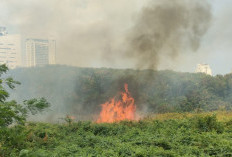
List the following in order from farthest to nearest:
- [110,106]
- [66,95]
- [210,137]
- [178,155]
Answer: [66,95], [110,106], [210,137], [178,155]

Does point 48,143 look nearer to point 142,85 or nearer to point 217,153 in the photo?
point 217,153

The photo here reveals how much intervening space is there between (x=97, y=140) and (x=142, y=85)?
11.4m

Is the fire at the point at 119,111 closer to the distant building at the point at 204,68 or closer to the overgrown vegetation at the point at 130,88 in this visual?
the overgrown vegetation at the point at 130,88

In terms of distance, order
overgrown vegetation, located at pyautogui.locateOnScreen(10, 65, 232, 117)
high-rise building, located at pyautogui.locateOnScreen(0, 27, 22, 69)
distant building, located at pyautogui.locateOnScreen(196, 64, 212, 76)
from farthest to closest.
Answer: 1. distant building, located at pyautogui.locateOnScreen(196, 64, 212, 76)
2. high-rise building, located at pyautogui.locateOnScreen(0, 27, 22, 69)
3. overgrown vegetation, located at pyautogui.locateOnScreen(10, 65, 232, 117)

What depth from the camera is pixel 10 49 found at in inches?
852

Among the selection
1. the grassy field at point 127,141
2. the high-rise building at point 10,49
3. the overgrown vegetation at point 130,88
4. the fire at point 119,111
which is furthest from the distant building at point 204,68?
the high-rise building at point 10,49

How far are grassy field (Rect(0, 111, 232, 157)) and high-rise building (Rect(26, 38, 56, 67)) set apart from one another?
9985mm

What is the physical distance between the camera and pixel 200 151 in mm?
6977

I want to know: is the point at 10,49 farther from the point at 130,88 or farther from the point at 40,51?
the point at 130,88

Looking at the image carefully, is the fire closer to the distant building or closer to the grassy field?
the grassy field

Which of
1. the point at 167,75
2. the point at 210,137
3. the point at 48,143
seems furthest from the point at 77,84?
the point at 210,137

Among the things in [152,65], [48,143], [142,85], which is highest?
[152,65]

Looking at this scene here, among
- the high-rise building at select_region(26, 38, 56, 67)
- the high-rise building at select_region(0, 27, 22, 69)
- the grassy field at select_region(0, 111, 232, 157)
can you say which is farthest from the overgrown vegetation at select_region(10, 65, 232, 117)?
the grassy field at select_region(0, 111, 232, 157)

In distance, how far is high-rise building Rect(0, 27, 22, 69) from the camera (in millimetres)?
21134
